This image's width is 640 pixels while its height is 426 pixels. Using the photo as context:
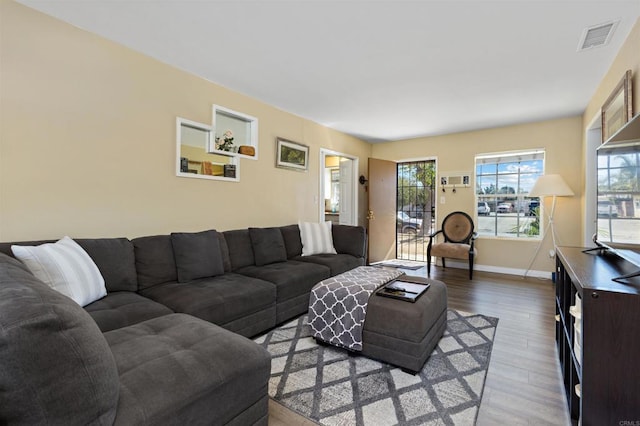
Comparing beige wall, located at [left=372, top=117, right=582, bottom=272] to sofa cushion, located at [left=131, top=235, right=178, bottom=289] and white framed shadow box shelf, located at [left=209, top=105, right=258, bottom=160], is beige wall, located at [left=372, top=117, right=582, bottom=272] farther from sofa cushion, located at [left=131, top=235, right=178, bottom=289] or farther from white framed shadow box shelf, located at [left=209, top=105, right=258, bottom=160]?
sofa cushion, located at [left=131, top=235, right=178, bottom=289]

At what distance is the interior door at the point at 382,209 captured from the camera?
5.55 meters

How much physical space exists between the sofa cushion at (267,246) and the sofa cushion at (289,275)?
0.32 ft

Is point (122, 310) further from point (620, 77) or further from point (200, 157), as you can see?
point (620, 77)

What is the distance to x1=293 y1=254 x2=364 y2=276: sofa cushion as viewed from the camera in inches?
135

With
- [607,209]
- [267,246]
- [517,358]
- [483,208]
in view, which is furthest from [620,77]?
[267,246]

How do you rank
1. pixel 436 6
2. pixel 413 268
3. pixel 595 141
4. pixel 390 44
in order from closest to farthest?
pixel 436 6
pixel 390 44
pixel 595 141
pixel 413 268

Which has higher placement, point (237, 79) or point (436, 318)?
point (237, 79)

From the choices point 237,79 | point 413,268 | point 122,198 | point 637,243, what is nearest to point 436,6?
point 637,243

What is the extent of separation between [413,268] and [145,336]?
450 cm

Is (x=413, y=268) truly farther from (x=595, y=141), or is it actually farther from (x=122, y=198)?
(x=122, y=198)

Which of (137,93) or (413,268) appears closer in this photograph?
(137,93)

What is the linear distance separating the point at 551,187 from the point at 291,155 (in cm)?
361

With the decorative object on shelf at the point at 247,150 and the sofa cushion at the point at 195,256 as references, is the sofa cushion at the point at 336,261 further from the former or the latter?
the decorative object on shelf at the point at 247,150

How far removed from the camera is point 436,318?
2242 millimetres
